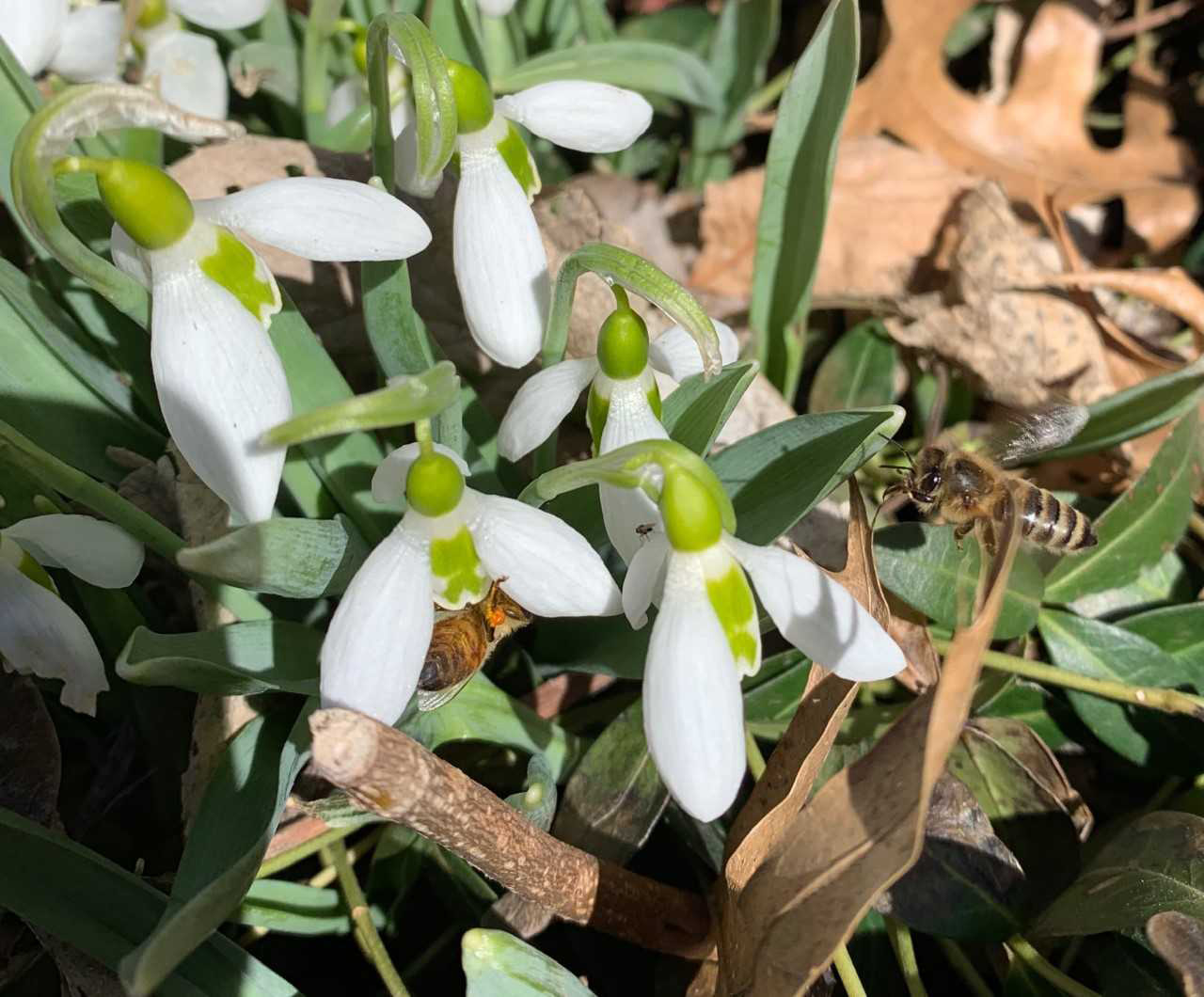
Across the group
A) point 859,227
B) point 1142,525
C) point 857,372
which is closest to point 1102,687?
point 1142,525

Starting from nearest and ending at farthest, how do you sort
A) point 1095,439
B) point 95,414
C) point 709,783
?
point 709,783, point 95,414, point 1095,439

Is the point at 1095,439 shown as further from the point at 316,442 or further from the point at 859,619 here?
the point at 316,442

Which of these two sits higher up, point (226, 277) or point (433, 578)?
point (226, 277)

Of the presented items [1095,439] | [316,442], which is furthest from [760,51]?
[316,442]

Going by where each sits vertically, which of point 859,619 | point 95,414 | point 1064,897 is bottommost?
point 1064,897

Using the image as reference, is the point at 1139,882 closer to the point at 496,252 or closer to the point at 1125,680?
the point at 1125,680

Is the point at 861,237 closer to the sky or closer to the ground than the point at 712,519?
closer to the ground

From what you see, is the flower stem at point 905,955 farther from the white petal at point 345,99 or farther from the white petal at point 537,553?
the white petal at point 345,99
